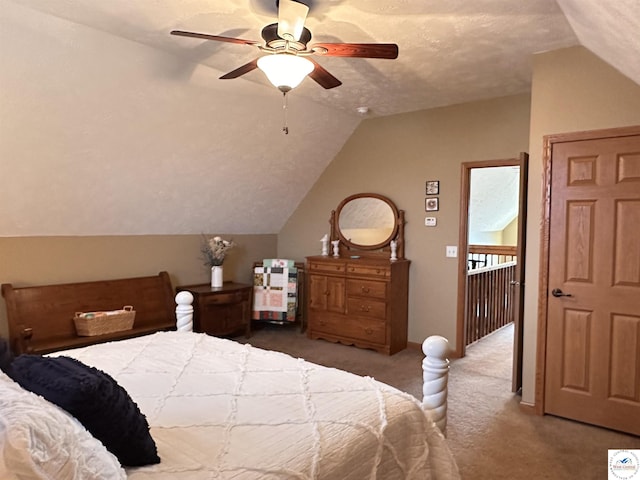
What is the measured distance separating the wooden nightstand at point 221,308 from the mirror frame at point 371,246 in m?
1.22

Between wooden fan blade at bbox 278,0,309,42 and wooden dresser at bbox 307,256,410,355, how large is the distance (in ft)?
9.18

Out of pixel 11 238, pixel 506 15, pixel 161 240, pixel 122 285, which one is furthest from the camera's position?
pixel 161 240

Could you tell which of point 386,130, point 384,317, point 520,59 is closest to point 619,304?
point 520,59

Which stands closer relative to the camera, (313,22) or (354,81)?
(313,22)

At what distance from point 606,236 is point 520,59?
143 cm

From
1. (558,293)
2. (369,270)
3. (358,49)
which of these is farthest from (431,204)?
(358,49)

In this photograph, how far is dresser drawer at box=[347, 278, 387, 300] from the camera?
15.0ft

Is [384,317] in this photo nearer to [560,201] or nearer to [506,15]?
[560,201]

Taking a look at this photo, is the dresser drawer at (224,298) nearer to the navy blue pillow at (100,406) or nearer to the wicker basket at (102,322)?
the wicker basket at (102,322)

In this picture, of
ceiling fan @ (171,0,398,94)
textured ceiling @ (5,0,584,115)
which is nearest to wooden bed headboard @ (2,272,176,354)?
textured ceiling @ (5,0,584,115)

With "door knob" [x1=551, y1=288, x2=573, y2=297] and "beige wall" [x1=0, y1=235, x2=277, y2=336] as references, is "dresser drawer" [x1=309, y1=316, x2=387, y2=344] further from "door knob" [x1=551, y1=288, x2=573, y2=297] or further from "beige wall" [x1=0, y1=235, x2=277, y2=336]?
"door knob" [x1=551, y1=288, x2=573, y2=297]

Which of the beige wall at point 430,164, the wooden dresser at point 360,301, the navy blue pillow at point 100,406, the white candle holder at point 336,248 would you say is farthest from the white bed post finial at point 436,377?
the white candle holder at point 336,248

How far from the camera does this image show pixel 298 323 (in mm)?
5758

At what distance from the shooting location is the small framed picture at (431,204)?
4684mm
